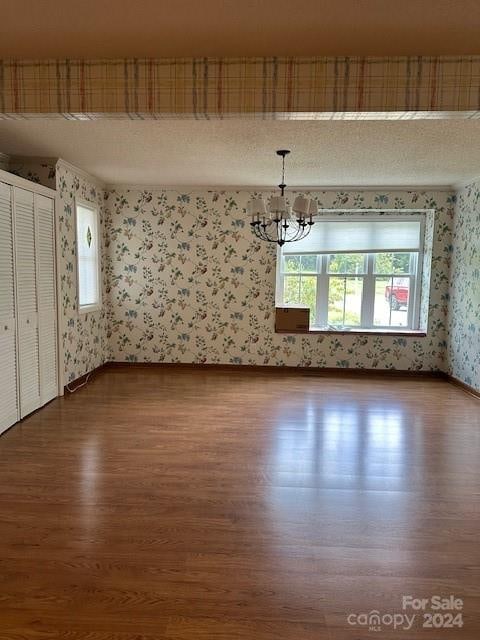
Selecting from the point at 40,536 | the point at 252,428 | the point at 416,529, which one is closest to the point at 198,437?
the point at 252,428

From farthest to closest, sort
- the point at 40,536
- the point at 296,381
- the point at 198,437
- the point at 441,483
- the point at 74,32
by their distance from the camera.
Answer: the point at 296,381
the point at 198,437
the point at 441,483
the point at 40,536
the point at 74,32

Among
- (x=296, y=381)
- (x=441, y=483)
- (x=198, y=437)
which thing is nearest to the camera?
(x=441, y=483)

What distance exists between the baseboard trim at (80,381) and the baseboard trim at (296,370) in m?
0.29

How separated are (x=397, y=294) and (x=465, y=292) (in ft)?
3.19

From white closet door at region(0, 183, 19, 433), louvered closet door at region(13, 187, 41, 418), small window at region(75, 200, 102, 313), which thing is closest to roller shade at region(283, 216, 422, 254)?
small window at region(75, 200, 102, 313)

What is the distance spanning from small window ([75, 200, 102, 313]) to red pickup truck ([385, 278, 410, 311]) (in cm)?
403

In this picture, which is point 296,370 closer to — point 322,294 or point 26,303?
point 322,294

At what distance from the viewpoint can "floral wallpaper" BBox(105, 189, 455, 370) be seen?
18.9 ft

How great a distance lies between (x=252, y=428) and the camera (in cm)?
377

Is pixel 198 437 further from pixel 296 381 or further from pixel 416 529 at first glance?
pixel 296 381

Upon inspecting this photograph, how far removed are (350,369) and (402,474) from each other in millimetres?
3007

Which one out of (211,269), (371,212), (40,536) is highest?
(371,212)

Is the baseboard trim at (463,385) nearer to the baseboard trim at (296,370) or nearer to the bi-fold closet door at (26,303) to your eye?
the baseboard trim at (296,370)

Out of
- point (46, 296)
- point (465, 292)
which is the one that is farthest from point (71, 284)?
point (465, 292)
